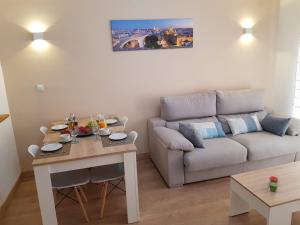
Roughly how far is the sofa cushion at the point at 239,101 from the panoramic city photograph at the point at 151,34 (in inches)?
40.8

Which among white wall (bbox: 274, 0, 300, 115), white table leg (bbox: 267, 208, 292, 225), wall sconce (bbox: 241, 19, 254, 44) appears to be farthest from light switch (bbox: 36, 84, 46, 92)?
white wall (bbox: 274, 0, 300, 115)

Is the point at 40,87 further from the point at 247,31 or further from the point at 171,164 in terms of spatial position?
the point at 247,31

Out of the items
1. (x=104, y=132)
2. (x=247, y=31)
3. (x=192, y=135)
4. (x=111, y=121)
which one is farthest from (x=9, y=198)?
(x=247, y=31)

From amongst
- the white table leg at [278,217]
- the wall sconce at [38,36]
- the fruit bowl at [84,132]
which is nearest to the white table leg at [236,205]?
the white table leg at [278,217]

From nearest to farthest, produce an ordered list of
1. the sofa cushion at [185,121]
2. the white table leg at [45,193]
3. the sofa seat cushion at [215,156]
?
the white table leg at [45,193] → the sofa seat cushion at [215,156] → the sofa cushion at [185,121]

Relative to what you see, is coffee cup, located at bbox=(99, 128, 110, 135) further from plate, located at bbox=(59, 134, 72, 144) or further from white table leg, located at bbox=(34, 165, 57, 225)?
white table leg, located at bbox=(34, 165, 57, 225)

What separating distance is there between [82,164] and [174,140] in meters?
1.24

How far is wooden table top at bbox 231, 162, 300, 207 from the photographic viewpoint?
6.84ft

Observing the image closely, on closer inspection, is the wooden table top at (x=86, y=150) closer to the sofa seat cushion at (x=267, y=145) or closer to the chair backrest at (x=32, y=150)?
the chair backrest at (x=32, y=150)

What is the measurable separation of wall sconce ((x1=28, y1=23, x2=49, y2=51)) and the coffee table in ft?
10.0

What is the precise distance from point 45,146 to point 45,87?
1302 millimetres

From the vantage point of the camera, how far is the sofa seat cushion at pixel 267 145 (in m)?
3.27

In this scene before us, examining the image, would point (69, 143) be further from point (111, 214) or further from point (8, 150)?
point (8, 150)

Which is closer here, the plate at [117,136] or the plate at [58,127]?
the plate at [117,136]
